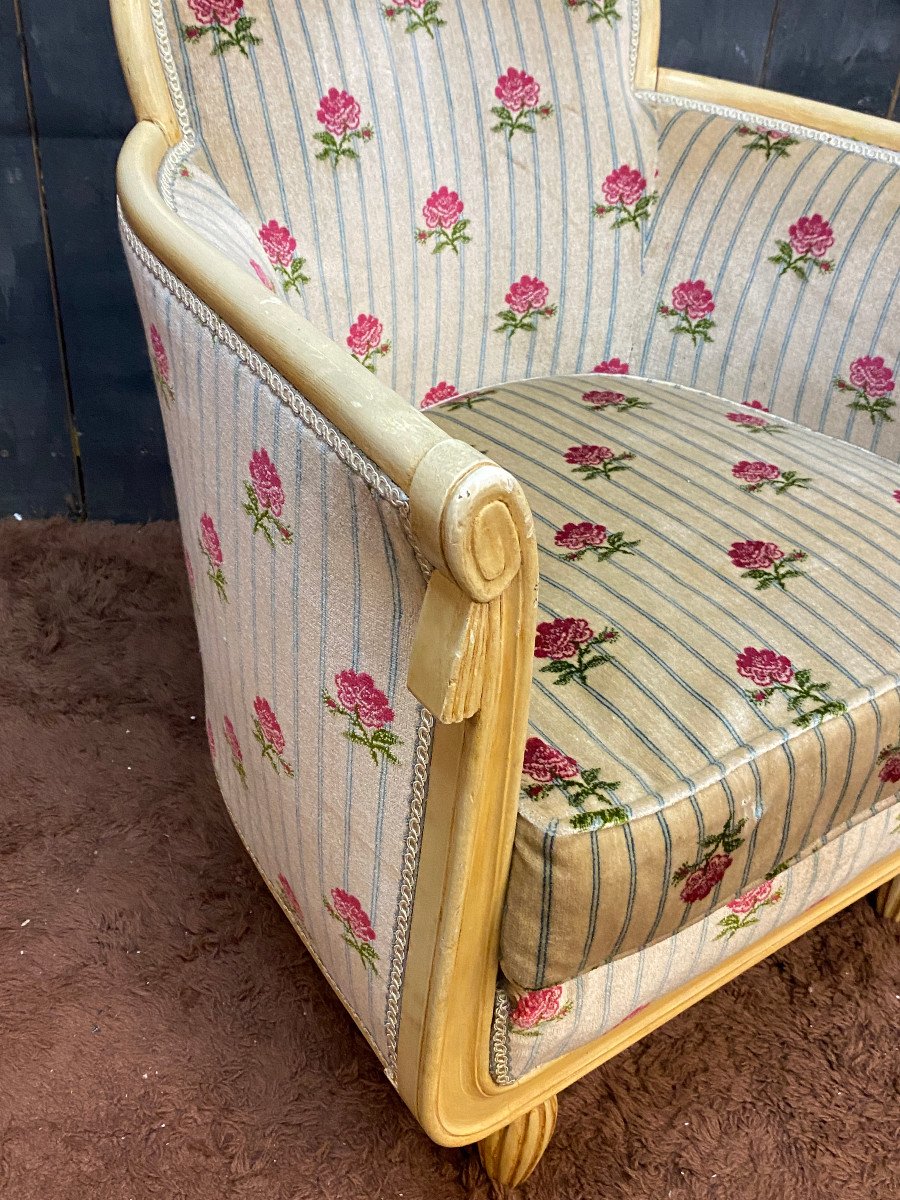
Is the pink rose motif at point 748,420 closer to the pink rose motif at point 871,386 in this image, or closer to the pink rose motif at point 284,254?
the pink rose motif at point 871,386

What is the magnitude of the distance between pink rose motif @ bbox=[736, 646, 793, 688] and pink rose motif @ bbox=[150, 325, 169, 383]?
0.44 meters

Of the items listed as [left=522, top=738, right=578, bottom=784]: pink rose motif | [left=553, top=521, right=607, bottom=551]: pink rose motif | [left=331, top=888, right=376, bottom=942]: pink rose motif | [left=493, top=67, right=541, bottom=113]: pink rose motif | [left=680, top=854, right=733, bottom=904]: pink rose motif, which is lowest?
[left=331, top=888, right=376, bottom=942]: pink rose motif

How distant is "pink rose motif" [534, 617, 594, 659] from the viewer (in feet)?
2.32

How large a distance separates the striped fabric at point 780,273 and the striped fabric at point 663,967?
1.28ft

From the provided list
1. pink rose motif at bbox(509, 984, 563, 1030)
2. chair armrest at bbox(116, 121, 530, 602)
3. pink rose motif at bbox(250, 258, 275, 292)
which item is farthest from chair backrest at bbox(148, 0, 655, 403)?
pink rose motif at bbox(509, 984, 563, 1030)

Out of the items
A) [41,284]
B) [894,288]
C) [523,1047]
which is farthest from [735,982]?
[41,284]

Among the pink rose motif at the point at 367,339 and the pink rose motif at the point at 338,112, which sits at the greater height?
the pink rose motif at the point at 338,112

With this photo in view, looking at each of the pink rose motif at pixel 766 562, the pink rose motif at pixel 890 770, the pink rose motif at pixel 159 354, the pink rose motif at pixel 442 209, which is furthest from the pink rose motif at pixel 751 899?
the pink rose motif at pixel 442 209

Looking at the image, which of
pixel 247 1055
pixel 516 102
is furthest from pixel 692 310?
pixel 247 1055

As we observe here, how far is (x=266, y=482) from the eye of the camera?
62cm

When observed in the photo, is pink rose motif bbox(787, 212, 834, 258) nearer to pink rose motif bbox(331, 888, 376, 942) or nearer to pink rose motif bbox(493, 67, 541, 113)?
pink rose motif bbox(493, 67, 541, 113)

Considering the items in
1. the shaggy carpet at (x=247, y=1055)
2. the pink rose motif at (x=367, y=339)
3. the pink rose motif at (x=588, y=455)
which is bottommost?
the shaggy carpet at (x=247, y=1055)

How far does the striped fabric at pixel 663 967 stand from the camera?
675 millimetres

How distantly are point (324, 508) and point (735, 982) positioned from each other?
0.70 metres
